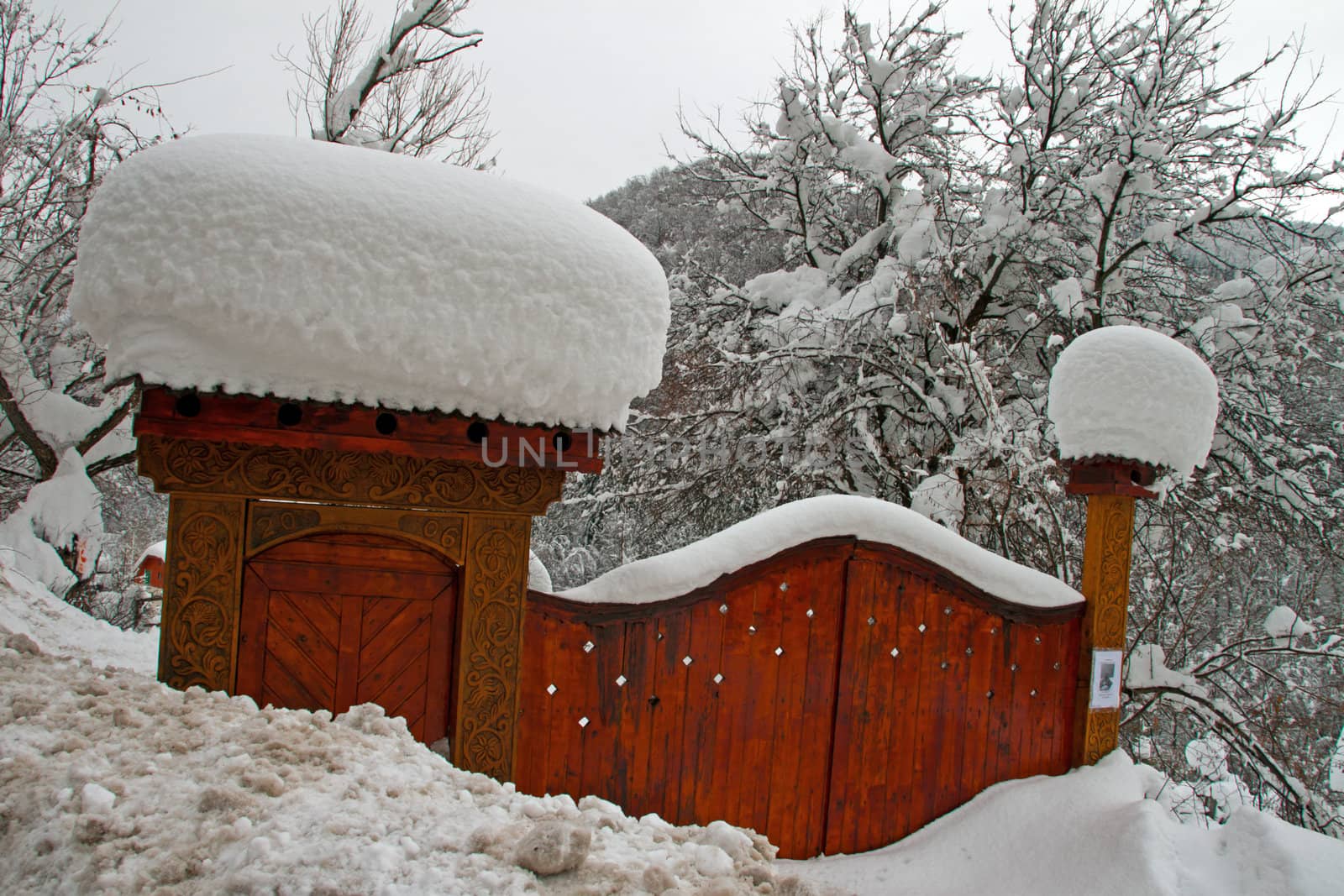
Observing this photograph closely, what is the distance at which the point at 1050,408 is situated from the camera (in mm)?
4281

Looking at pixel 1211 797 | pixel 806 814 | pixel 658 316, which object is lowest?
pixel 1211 797

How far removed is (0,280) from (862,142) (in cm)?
710

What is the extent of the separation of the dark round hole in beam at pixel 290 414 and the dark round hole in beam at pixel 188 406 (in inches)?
8.4

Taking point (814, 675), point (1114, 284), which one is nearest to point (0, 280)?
point (814, 675)

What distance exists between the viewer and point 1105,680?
4180 millimetres

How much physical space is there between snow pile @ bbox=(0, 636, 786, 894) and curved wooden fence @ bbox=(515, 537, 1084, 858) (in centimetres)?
98

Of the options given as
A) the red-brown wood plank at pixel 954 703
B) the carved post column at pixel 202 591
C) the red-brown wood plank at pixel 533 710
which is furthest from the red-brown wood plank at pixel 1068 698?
the carved post column at pixel 202 591

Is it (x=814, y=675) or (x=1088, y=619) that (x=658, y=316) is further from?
(x=1088, y=619)

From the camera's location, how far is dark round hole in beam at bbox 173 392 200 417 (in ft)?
7.73

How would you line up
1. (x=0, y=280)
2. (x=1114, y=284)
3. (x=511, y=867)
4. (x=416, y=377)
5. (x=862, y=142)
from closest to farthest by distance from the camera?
(x=511, y=867)
(x=416, y=377)
(x=0, y=280)
(x=1114, y=284)
(x=862, y=142)

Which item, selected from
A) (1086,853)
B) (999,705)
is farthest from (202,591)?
(1086,853)

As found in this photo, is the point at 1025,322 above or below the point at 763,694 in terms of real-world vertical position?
above

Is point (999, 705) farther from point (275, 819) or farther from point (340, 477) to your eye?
point (275, 819)

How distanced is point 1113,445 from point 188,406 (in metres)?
3.89
